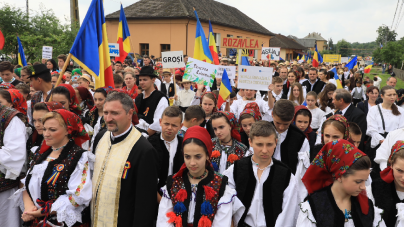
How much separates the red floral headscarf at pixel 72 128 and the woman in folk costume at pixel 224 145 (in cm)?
154

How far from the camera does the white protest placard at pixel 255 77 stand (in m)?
5.97

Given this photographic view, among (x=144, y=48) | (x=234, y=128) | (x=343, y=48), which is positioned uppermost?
(x=343, y=48)

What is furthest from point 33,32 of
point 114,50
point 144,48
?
point 144,48

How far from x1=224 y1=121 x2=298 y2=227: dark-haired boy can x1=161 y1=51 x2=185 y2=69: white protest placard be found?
5.03 m

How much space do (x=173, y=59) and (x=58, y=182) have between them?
5.47 meters

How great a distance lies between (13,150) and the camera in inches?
129

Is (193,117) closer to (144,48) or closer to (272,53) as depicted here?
(272,53)

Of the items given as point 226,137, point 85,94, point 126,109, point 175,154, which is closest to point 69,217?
point 126,109

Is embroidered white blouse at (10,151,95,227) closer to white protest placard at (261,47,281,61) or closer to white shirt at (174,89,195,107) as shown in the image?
white shirt at (174,89,195,107)

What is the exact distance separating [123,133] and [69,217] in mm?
879

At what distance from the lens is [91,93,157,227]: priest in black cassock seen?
271 centimetres

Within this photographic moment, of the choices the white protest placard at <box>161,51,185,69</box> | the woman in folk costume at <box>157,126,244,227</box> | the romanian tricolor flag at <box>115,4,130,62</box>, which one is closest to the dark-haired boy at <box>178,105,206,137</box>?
the woman in folk costume at <box>157,126,244,227</box>

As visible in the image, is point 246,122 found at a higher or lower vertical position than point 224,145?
higher

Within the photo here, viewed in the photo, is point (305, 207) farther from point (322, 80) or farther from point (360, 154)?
point (322, 80)
